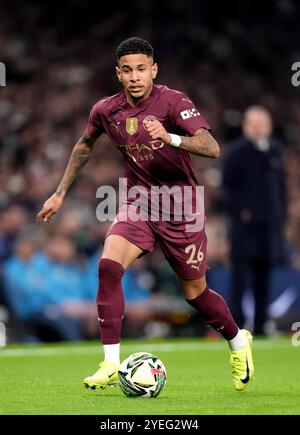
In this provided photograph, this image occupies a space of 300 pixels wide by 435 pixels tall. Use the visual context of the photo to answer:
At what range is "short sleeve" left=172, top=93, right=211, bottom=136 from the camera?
792cm

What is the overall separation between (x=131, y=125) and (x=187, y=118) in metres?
0.39

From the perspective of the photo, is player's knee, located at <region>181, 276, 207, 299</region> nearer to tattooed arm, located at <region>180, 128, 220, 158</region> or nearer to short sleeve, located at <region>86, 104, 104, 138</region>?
tattooed arm, located at <region>180, 128, 220, 158</region>

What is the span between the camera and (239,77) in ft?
65.8

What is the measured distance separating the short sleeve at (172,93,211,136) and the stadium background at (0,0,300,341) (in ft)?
19.2

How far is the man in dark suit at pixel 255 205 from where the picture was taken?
13.6 meters

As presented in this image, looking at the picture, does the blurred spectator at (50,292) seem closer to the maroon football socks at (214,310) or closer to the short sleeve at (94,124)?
the short sleeve at (94,124)

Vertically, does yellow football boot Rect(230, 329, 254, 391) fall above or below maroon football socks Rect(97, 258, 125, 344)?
below

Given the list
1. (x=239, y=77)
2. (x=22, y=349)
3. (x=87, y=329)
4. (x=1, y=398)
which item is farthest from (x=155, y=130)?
(x=239, y=77)

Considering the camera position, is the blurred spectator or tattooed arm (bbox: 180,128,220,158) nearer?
tattooed arm (bbox: 180,128,220,158)

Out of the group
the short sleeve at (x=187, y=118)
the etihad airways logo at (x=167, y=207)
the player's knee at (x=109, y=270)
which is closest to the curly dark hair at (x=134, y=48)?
the short sleeve at (x=187, y=118)

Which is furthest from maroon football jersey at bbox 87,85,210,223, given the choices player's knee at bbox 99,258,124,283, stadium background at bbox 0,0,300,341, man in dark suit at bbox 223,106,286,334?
stadium background at bbox 0,0,300,341

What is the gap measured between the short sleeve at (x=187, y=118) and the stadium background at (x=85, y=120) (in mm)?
5866

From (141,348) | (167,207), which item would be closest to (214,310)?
(167,207)
